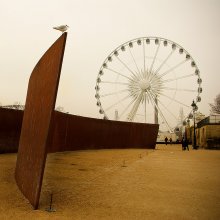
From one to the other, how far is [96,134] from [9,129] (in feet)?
29.4

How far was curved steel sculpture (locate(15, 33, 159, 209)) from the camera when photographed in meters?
4.65

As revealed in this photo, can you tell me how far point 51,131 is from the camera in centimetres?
461

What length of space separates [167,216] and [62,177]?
4099 millimetres

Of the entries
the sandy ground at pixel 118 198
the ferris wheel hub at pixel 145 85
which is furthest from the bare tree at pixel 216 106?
the sandy ground at pixel 118 198

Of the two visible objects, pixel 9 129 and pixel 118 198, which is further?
pixel 9 129

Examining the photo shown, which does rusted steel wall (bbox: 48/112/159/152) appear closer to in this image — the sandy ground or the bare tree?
the sandy ground

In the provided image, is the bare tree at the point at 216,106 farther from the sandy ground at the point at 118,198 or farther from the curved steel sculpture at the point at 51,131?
the sandy ground at the point at 118,198

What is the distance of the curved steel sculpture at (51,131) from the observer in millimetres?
4648

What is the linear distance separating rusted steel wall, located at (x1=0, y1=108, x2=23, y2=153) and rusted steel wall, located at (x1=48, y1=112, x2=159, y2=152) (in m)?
2.20

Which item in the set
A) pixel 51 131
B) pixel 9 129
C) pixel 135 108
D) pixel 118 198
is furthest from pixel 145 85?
pixel 51 131

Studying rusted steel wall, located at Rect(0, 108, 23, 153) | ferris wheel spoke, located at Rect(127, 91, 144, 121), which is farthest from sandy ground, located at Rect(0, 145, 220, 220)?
ferris wheel spoke, located at Rect(127, 91, 144, 121)

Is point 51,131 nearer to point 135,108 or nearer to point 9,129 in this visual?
point 9,129

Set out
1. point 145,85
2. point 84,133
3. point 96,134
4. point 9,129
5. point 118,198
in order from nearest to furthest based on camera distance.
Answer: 1. point 118,198
2. point 9,129
3. point 84,133
4. point 96,134
5. point 145,85

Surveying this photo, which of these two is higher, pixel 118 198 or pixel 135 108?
pixel 135 108
